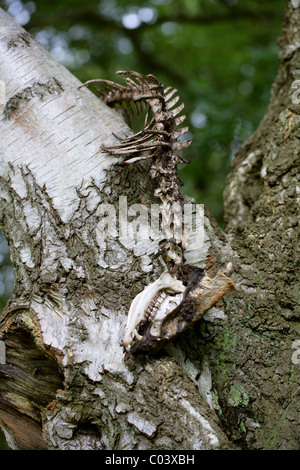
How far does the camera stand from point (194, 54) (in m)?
5.62

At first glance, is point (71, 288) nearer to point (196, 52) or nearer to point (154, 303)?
point (154, 303)

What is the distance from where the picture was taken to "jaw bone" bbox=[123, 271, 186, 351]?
1.48 m

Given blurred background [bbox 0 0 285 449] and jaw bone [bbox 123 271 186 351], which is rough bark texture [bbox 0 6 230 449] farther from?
blurred background [bbox 0 0 285 449]

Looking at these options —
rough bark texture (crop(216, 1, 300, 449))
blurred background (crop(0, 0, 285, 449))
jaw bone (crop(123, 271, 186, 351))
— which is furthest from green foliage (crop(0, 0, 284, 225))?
jaw bone (crop(123, 271, 186, 351))

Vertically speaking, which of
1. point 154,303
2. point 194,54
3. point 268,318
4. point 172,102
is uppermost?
point 194,54

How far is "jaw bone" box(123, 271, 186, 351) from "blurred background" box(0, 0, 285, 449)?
2.37 m

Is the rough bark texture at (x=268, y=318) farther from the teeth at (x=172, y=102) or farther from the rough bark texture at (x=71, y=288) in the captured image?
the teeth at (x=172, y=102)

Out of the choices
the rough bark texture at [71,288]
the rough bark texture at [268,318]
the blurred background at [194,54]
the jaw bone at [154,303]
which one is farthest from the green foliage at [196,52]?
the jaw bone at [154,303]

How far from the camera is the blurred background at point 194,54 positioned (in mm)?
3768

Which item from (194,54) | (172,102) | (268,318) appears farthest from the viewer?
(194,54)

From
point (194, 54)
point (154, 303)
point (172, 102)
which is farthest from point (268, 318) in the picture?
point (194, 54)

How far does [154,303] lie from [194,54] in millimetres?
4953

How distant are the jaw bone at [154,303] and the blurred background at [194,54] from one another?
2.37m

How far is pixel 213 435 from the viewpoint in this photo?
1359 millimetres
